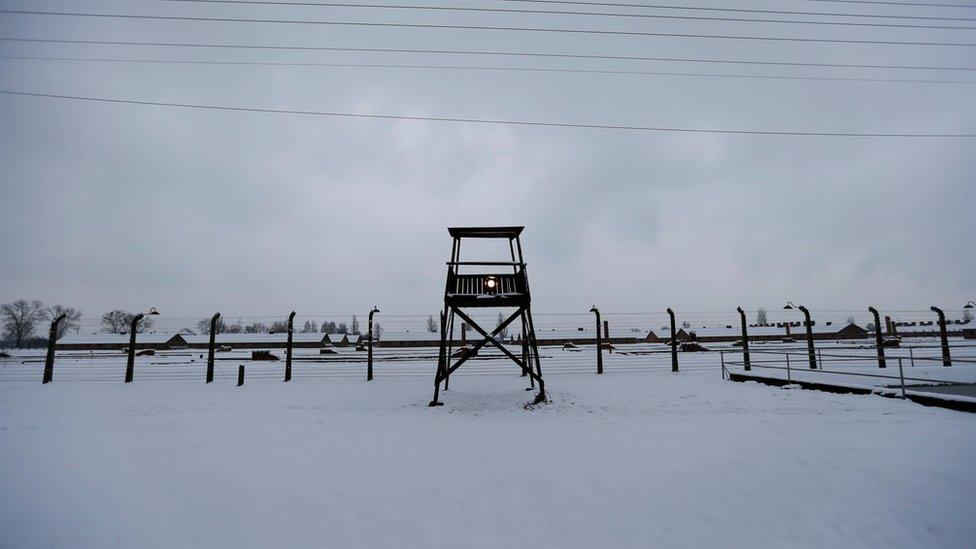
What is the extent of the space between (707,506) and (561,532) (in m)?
1.61

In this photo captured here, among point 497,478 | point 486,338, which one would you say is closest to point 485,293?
point 486,338

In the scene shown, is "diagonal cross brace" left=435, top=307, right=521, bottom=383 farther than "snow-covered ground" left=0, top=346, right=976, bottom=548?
Yes

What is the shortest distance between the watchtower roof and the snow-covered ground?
4.87 m

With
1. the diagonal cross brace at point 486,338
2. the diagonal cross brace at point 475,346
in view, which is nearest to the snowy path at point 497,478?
the diagonal cross brace at point 475,346

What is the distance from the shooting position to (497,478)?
15.1ft

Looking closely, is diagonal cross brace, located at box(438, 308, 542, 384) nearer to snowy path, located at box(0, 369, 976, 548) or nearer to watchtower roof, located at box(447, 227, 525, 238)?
snowy path, located at box(0, 369, 976, 548)

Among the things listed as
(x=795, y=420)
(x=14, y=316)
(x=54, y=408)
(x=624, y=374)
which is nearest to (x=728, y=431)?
(x=795, y=420)

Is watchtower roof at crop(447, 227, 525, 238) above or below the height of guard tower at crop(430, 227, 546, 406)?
above

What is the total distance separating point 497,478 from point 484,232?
7.26 meters

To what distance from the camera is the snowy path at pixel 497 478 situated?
3549 mm

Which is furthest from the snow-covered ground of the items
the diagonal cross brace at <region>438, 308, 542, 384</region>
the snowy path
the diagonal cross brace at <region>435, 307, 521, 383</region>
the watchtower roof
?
the watchtower roof

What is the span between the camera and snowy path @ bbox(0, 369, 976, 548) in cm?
355

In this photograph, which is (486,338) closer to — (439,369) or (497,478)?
(439,369)

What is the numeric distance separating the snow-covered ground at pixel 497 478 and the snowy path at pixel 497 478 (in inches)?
0.9
